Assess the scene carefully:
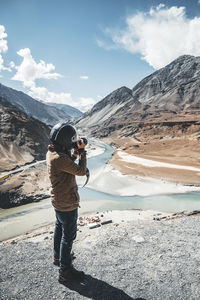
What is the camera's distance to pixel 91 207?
18656mm

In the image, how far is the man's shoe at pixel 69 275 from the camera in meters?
4.45

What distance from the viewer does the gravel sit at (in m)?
4.30

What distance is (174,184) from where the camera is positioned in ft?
86.7

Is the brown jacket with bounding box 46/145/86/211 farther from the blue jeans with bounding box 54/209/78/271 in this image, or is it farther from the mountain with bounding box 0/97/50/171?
the mountain with bounding box 0/97/50/171

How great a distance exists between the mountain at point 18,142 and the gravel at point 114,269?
3497 centimetres

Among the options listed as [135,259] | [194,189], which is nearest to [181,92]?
[194,189]

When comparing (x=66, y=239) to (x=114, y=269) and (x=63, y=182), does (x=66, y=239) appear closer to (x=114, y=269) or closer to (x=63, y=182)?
(x=63, y=182)

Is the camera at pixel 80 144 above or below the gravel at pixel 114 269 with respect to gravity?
above

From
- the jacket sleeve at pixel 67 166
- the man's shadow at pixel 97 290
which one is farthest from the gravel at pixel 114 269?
the jacket sleeve at pixel 67 166

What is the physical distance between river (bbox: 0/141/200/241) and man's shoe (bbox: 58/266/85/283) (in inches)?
420

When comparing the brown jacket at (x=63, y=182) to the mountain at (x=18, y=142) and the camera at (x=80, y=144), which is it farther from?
the mountain at (x=18, y=142)

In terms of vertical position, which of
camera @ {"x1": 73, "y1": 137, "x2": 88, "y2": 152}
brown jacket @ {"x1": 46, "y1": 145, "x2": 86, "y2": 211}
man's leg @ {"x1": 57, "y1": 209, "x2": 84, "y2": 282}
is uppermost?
camera @ {"x1": 73, "y1": 137, "x2": 88, "y2": 152}

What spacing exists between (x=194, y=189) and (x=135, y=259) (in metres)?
20.8

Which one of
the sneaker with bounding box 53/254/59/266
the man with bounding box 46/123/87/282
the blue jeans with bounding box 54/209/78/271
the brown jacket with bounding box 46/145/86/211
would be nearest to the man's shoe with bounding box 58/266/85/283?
the man with bounding box 46/123/87/282
